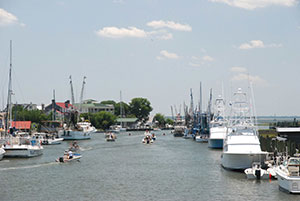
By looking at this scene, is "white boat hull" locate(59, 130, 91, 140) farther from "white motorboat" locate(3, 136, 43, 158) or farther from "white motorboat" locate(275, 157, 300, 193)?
"white motorboat" locate(275, 157, 300, 193)

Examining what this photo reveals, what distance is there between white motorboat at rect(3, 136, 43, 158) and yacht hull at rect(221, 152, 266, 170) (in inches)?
1352

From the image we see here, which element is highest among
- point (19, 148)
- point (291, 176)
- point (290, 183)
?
point (19, 148)

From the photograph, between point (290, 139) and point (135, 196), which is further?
point (290, 139)

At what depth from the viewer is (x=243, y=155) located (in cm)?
A: 4975

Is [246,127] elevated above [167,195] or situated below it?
above

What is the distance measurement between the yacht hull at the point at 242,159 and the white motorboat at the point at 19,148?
1352 inches

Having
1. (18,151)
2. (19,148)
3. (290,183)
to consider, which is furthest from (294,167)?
(18,151)

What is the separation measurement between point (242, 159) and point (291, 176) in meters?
14.4

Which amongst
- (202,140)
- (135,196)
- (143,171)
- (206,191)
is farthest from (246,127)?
(202,140)

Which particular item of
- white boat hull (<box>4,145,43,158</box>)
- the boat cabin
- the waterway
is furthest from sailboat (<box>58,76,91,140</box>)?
the boat cabin

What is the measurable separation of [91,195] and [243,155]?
18951mm

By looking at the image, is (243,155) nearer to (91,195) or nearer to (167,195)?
(167,195)

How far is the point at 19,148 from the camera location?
69.5 meters

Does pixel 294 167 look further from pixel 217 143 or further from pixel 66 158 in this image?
pixel 217 143
